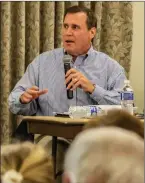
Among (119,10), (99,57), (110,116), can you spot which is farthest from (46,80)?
(110,116)

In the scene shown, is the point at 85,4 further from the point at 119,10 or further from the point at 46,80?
the point at 46,80

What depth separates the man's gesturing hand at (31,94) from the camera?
2.13 m

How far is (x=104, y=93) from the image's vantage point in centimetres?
230

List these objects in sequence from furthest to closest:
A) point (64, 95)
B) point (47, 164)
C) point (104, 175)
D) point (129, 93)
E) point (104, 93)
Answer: point (64, 95)
point (104, 93)
point (129, 93)
point (47, 164)
point (104, 175)

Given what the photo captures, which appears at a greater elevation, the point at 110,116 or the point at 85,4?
the point at 85,4

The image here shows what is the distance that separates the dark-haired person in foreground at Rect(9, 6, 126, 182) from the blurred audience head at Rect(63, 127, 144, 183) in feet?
5.40

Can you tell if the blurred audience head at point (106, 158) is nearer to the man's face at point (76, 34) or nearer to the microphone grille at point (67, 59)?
the microphone grille at point (67, 59)

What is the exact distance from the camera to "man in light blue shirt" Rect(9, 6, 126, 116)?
2.34 metres

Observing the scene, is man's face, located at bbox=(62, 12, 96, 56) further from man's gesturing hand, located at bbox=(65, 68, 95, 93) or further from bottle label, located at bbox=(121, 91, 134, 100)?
bottle label, located at bbox=(121, 91, 134, 100)

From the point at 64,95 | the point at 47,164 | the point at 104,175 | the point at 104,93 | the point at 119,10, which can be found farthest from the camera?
the point at 119,10

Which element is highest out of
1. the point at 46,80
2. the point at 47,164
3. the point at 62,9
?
the point at 62,9

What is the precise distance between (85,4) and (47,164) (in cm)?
241

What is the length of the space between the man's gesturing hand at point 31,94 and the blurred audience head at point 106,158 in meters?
1.50

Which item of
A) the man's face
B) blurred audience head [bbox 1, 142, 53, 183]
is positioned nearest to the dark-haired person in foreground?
the man's face
